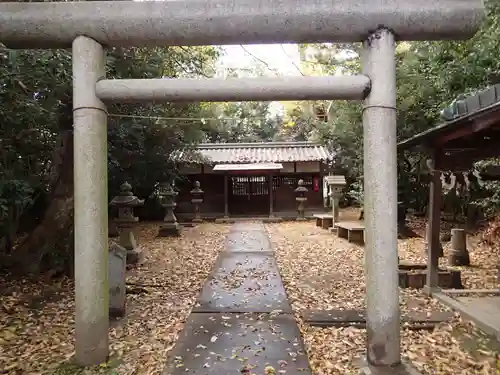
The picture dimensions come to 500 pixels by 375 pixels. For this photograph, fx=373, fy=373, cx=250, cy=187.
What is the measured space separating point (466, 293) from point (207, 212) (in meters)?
14.4

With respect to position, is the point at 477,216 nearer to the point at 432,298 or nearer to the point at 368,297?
the point at 432,298

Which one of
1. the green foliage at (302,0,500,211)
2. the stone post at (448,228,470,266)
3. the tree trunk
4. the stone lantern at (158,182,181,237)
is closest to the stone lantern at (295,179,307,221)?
the green foliage at (302,0,500,211)

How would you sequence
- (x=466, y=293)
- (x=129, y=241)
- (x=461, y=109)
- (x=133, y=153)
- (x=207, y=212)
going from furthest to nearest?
(x=207, y=212), (x=133, y=153), (x=129, y=241), (x=466, y=293), (x=461, y=109)

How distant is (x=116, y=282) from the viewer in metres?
4.98

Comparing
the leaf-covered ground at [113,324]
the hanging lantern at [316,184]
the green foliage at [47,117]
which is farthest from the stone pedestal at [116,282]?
the hanging lantern at [316,184]

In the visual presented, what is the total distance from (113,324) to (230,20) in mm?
3891

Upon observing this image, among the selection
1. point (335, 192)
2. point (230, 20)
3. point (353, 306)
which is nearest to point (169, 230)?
point (335, 192)

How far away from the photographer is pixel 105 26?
3.52 metres

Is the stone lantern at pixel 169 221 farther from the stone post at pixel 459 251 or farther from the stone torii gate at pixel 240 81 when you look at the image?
the stone torii gate at pixel 240 81

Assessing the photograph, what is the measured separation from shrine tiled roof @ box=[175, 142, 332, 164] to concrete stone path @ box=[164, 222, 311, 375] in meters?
11.3

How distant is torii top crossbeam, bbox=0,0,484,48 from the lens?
11.2ft

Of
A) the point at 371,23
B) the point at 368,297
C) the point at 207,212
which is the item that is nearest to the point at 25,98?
the point at 371,23

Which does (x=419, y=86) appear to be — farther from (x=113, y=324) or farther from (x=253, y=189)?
(x=113, y=324)

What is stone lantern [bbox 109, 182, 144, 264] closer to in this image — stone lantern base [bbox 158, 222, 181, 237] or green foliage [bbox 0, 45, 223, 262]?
green foliage [bbox 0, 45, 223, 262]
